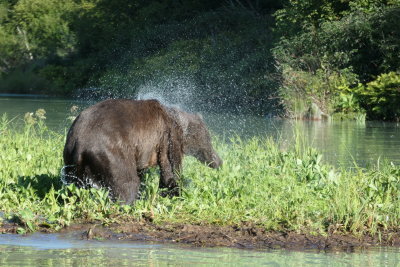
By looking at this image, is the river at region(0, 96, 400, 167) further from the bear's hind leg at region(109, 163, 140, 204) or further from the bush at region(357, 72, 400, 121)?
the bear's hind leg at region(109, 163, 140, 204)

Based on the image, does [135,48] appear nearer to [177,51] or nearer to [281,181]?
[177,51]

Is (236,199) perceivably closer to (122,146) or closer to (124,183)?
(124,183)

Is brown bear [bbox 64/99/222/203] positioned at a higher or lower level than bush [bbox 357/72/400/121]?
higher

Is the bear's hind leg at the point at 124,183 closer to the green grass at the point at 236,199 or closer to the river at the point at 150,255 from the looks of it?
the green grass at the point at 236,199

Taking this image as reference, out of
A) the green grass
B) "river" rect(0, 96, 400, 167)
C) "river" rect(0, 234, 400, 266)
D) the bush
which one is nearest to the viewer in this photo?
"river" rect(0, 234, 400, 266)

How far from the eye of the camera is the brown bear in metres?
7.90

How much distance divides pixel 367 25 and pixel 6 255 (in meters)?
24.7

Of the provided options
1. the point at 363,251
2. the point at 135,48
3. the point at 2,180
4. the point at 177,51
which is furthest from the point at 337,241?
the point at 135,48

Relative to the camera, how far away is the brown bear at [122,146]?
790cm

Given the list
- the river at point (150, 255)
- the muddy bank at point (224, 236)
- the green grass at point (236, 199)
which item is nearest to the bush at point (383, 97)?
the green grass at point (236, 199)

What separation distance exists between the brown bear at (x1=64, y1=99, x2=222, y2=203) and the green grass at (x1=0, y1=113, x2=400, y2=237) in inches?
5.8

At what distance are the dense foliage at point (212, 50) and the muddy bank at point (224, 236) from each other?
64.9 ft

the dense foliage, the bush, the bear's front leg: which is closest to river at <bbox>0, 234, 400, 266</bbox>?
the bear's front leg

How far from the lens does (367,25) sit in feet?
97.2
